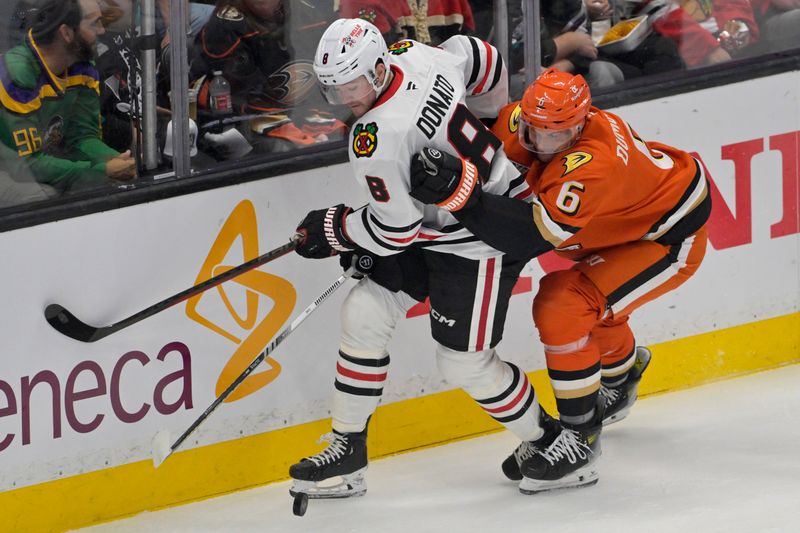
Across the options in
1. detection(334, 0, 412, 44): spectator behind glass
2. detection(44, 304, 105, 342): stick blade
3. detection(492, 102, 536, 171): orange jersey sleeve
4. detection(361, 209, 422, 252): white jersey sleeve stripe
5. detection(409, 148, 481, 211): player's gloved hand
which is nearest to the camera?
detection(409, 148, 481, 211): player's gloved hand

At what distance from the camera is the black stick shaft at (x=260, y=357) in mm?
3658

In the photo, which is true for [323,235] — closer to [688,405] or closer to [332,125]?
[332,125]

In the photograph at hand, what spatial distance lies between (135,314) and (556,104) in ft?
4.00

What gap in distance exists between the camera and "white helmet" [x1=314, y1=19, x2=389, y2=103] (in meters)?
3.28

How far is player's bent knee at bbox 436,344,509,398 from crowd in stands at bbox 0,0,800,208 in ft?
2.49

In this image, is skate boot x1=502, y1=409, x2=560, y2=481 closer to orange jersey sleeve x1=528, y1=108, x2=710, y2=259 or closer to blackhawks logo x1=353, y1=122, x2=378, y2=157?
orange jersey sleeve x1=528, y1=108, x2=710, y2=259

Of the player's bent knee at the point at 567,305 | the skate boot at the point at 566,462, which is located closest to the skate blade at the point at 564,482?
the skate boot at the point at 566,462

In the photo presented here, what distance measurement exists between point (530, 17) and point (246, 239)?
112 cm

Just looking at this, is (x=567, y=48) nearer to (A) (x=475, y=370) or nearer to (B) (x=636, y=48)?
(B) (x=636, y=48)

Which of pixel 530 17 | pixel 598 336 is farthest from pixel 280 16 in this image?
pixel 598 336

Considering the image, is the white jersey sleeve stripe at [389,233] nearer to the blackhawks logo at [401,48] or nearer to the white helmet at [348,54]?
the white helmet at [348,54]

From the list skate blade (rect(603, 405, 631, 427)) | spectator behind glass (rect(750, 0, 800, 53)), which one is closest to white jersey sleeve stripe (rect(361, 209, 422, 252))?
skate blade (rect(603, 405, 631, 427))

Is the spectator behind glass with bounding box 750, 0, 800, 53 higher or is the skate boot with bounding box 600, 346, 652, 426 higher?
the spectator behind glass with bounding box 750, 0, 800, 53

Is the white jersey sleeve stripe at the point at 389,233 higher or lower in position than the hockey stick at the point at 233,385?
higher
